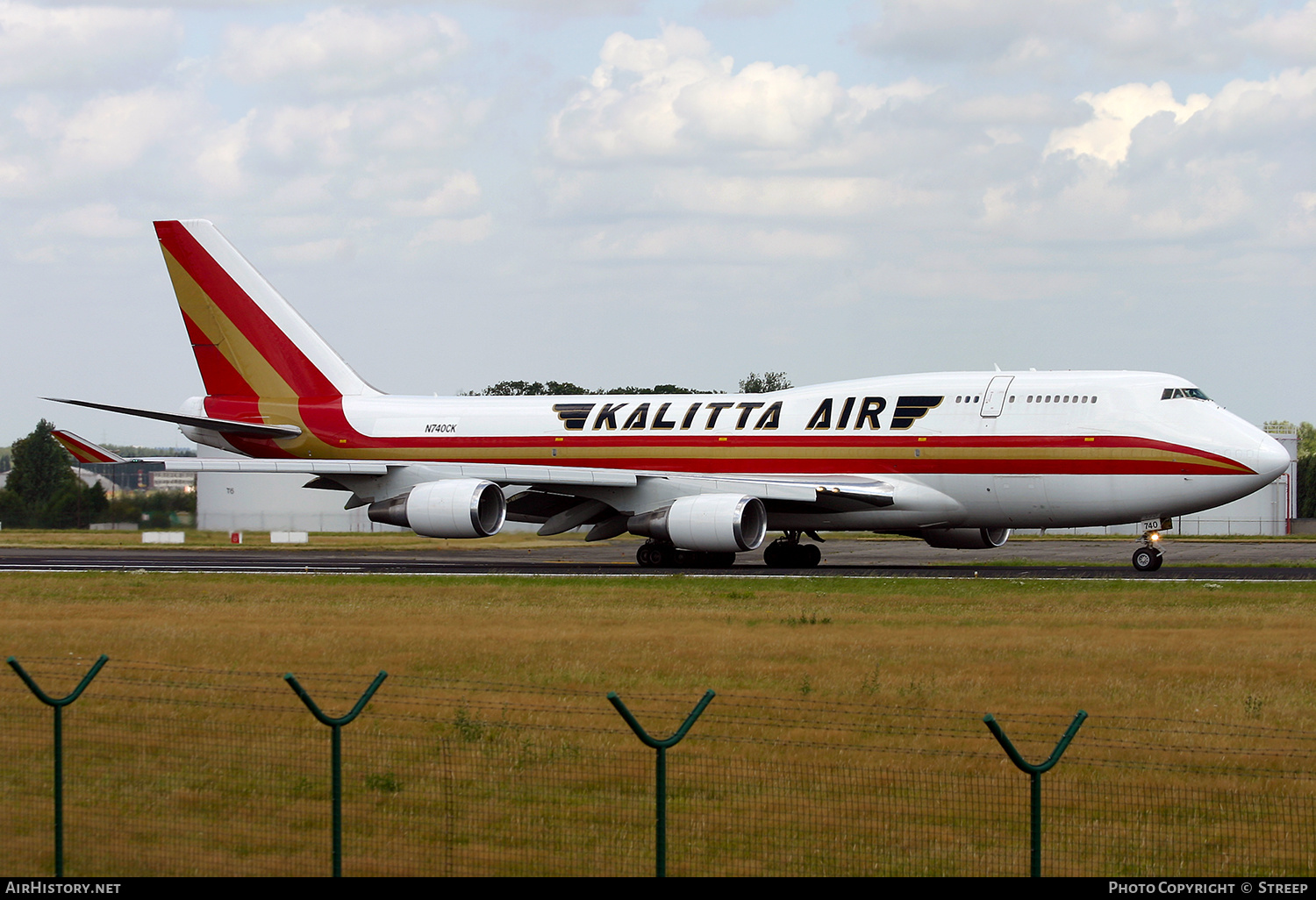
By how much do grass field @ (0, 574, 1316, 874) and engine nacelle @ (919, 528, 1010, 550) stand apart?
1170 cm

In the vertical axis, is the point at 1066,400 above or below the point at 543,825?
above

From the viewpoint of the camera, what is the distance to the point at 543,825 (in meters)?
11.5

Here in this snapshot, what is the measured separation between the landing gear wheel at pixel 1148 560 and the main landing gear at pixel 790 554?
908 centimetres

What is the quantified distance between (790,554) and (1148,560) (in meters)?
10.1

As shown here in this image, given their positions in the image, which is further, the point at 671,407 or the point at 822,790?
the point at 671,407

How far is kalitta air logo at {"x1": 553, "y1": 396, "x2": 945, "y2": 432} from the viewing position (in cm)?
3759

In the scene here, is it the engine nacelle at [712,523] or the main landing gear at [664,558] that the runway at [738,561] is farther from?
the engine nacelle at [712,523]

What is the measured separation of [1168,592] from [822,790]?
63.1 feet

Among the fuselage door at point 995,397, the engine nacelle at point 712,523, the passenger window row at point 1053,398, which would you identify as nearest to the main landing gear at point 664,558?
the engine nacelle at point 712,523

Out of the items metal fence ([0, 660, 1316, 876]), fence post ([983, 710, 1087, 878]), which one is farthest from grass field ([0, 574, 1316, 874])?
fence post ([983, 710, 1087, 878])

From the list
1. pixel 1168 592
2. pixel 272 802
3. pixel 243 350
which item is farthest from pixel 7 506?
pixel 272 802

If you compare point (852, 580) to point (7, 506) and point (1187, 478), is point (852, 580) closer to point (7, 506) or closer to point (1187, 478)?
point (1187, 478)

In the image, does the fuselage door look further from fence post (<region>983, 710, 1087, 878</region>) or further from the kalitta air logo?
fence post (<region>983, 710, 1087, 878</region>)

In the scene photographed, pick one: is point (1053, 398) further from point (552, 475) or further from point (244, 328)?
point (244, 328)
